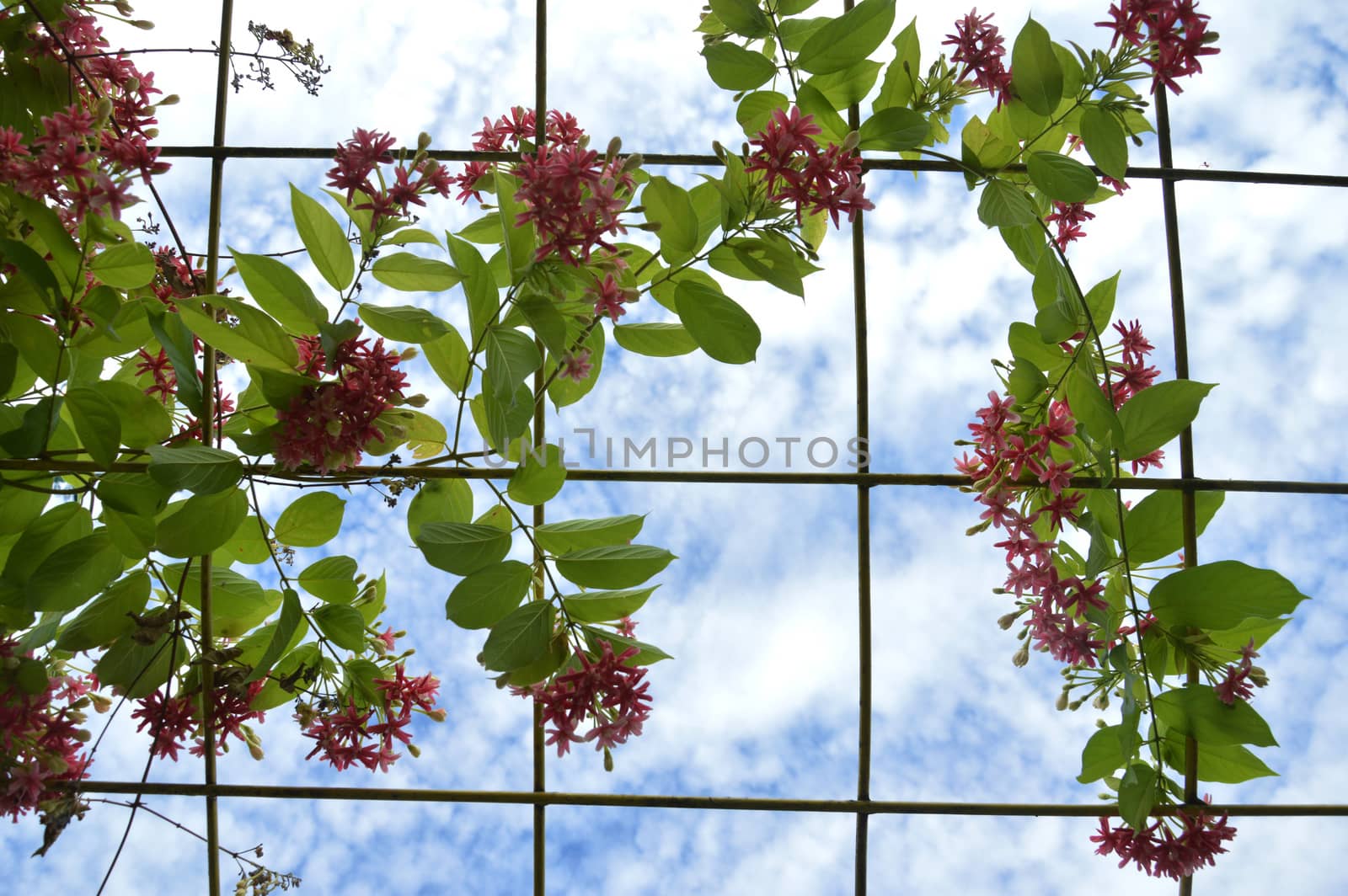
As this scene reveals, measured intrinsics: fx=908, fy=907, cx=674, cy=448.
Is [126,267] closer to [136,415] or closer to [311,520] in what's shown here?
[136,415]

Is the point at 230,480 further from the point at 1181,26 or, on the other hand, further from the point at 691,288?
the point at 1181,26

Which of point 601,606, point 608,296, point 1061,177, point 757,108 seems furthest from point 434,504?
point 1061,177

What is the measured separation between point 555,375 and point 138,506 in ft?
1.50

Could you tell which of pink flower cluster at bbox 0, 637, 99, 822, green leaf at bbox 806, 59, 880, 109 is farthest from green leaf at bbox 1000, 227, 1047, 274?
pink flower cluster at bbox 0, 637, 99, 822

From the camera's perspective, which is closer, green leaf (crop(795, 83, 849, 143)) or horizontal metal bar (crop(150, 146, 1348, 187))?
green leaf (crop(795, 83, 849, 143))

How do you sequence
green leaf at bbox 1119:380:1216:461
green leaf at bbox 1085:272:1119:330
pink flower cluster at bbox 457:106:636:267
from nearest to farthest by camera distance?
1. pink flower cluster at bbox 457:106:636:267
2. green leaf at bbox 1119:380:1216:461
3. green leaf at bbox 1085:272:1119:330

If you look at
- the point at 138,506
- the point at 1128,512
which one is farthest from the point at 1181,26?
the point at 138,506

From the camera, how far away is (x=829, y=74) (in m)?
1.12

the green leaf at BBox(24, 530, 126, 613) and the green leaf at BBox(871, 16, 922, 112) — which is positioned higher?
the green leaf at BBox(871, 16, 922, 112)

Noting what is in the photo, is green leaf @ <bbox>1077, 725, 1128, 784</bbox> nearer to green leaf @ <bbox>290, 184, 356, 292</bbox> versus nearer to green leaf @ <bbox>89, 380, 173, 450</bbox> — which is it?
green leaf @ <bbox>290, 184, 356, 292</bbox>

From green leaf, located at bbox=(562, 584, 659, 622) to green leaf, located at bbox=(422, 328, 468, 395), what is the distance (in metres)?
0.27

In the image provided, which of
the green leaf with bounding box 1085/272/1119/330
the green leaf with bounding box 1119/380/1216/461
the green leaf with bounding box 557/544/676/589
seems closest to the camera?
the green leaf with bounding box 557/544/676/589

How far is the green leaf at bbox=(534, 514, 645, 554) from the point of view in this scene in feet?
3.35

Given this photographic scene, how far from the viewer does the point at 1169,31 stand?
1055 mm
